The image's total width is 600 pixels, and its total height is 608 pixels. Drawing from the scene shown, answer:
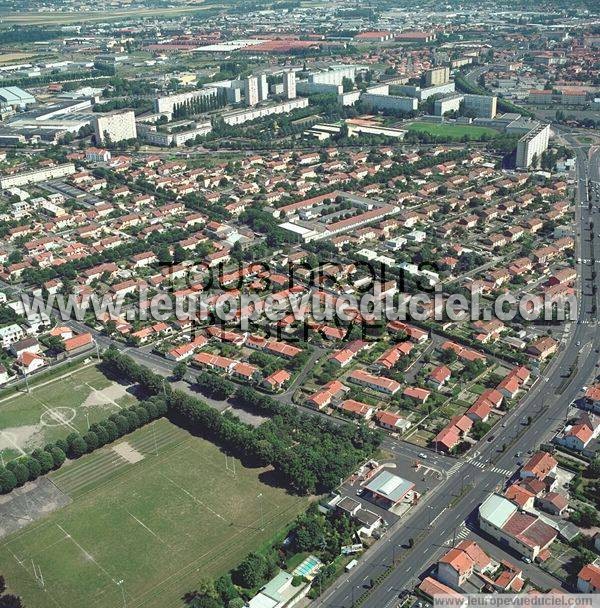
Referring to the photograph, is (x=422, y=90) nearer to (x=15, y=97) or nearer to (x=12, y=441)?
(x=15, y=97)

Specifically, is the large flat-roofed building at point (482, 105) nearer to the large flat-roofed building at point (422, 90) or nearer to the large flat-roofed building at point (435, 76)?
the large flat-roofed building at point (422, 90)

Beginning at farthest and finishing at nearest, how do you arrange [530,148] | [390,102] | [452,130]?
[390,102]
[452,130]
[530,148]

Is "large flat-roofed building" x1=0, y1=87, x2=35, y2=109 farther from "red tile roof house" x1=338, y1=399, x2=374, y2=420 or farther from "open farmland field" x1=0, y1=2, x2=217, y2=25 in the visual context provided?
"open farmland field" x1=0, y1=2, x2=217, y2=25

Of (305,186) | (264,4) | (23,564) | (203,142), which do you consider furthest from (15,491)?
(264,4)

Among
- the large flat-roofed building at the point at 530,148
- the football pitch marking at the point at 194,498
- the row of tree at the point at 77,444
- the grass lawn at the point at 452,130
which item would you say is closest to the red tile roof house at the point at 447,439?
the football pitch marking at the point at 194,498

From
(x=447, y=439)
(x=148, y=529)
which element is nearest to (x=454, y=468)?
(x=447, y=439)
